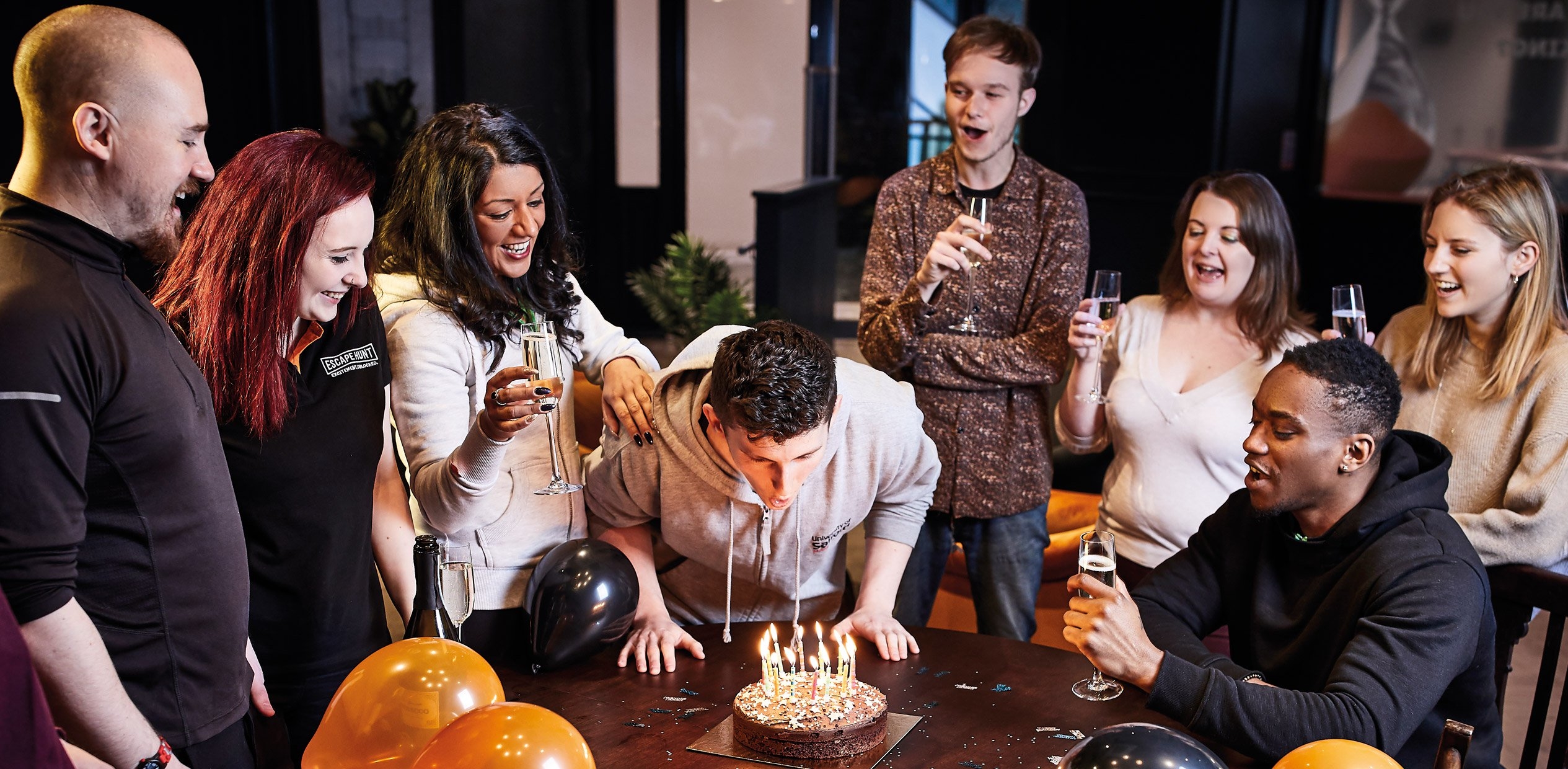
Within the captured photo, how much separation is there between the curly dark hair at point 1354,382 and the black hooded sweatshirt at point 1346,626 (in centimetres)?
8

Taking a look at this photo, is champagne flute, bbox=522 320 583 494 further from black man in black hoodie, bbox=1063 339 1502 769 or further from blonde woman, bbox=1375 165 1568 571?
blonde woman, bbox=1375 165 1568 571

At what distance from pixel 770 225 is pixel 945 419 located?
3597 millimetres

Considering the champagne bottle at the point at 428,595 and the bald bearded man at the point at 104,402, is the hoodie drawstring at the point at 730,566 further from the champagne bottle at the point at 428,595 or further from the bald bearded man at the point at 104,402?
the bald bearded man at the point at 104,402

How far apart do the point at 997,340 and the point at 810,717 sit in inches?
51.1

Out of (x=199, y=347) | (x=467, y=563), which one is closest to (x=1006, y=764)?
(x=467, y=563)

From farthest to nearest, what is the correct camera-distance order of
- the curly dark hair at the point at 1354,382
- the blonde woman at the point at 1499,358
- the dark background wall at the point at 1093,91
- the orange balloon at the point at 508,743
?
1. the dark background wall at the point at 1093,91
2. the blonde woman at the point at 1499,358
3. the curly dark hair at the point at 1354,382
4. the orange balloon at the point at 508,743

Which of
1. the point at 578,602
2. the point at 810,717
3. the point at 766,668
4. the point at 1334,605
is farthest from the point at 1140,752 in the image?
the point at 578,602

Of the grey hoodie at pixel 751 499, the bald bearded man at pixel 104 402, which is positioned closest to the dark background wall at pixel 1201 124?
the grey hoodie at pixel 751 499

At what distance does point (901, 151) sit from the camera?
7836mm

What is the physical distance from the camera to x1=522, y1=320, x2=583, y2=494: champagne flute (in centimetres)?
196

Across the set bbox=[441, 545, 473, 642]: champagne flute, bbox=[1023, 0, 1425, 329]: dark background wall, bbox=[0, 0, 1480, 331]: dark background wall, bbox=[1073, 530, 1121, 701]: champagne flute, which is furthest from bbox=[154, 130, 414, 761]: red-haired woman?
bbox=[1023, 0, 1425, 329]: dark background wall

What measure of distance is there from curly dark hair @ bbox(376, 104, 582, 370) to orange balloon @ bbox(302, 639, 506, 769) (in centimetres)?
76

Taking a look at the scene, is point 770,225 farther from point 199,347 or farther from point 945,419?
point 199,347

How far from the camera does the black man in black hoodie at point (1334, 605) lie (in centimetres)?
183
